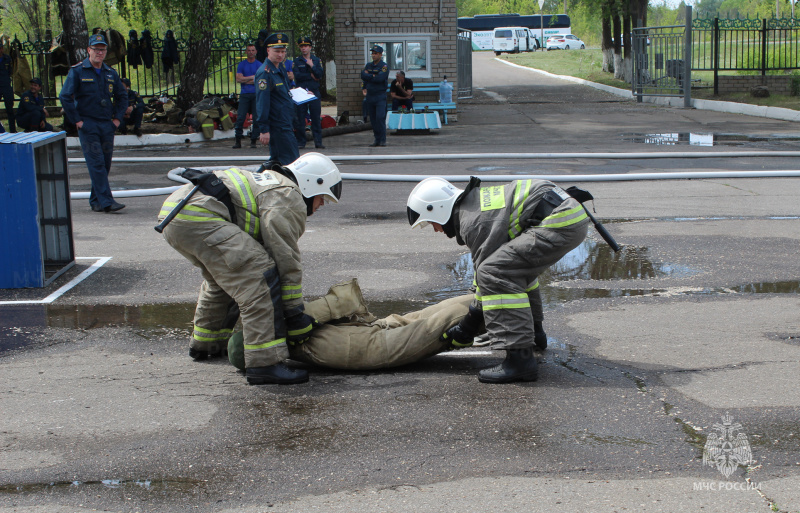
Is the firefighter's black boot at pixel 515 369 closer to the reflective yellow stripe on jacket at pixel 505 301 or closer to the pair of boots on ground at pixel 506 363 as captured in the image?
the pair of boots on ground at pixel 506 363

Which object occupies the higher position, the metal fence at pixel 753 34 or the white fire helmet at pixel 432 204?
the metal fence at pixel 753 34

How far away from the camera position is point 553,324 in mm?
5613

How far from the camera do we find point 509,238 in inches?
180

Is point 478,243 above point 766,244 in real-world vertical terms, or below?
above

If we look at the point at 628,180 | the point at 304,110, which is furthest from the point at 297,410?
the point at 304,110

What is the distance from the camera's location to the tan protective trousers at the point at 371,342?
468 centimetres

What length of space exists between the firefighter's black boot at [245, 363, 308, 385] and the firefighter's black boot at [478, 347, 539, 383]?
104cm

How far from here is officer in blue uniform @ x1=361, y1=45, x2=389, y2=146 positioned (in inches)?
623

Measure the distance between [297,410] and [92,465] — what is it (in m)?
1.03

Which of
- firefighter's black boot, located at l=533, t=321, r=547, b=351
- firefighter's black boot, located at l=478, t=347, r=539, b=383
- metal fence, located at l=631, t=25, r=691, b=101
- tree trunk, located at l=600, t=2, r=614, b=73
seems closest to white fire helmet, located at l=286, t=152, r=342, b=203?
firefighter's black boot, located at l=478, t=347, r=539, b=383

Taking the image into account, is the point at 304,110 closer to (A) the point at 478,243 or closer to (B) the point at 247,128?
(B) the point at 247,128

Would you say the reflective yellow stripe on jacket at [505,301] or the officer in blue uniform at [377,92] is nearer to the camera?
the reflective yellow stripe on jacket at [505,301]

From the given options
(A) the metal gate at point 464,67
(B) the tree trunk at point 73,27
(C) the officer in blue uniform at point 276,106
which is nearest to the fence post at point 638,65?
(A) the metal gate at point 464,67

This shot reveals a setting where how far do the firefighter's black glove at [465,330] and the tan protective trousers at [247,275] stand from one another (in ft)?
3.08
